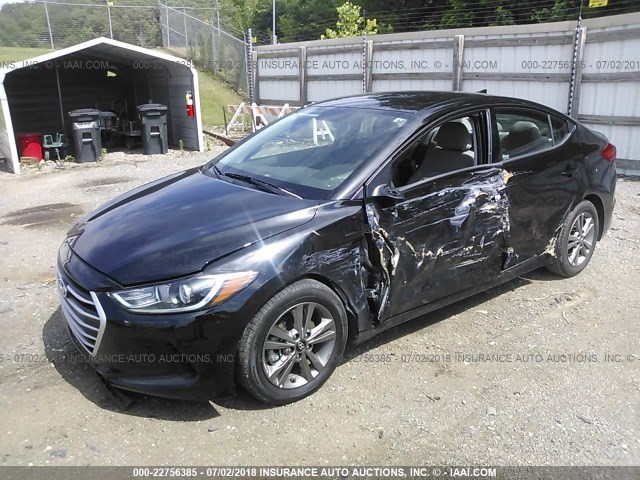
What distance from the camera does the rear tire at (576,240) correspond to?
4.71 meters

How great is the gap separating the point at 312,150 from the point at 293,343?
150cm

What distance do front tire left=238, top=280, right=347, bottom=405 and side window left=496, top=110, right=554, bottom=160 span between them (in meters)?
1.98

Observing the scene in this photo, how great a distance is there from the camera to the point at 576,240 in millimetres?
4898

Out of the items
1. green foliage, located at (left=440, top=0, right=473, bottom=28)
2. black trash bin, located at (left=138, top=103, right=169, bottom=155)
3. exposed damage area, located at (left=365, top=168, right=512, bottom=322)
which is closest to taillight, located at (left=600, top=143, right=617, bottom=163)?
exposed damage area, located at (left=365, top=168, right=512, bottom=322)

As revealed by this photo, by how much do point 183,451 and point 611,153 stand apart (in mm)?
4623

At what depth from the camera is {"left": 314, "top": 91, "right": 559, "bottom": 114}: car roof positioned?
3.92 meters

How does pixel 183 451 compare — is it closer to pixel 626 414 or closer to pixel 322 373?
pixel 322 373

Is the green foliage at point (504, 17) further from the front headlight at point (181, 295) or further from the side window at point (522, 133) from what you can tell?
the front headlight at point (181, 295)

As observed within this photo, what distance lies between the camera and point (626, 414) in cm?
313

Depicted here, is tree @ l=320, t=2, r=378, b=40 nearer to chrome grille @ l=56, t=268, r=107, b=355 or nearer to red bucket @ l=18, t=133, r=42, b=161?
red bucket @ l=18, t=133, r=42, b=161

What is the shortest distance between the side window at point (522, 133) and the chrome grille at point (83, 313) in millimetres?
3043

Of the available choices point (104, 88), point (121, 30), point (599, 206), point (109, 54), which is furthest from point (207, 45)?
point (599, 206)

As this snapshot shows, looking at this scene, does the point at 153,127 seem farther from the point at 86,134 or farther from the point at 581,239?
the point at 581,239

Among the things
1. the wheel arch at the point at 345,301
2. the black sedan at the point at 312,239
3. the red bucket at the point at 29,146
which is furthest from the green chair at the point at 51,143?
the wheel arch at the point at 345,301
